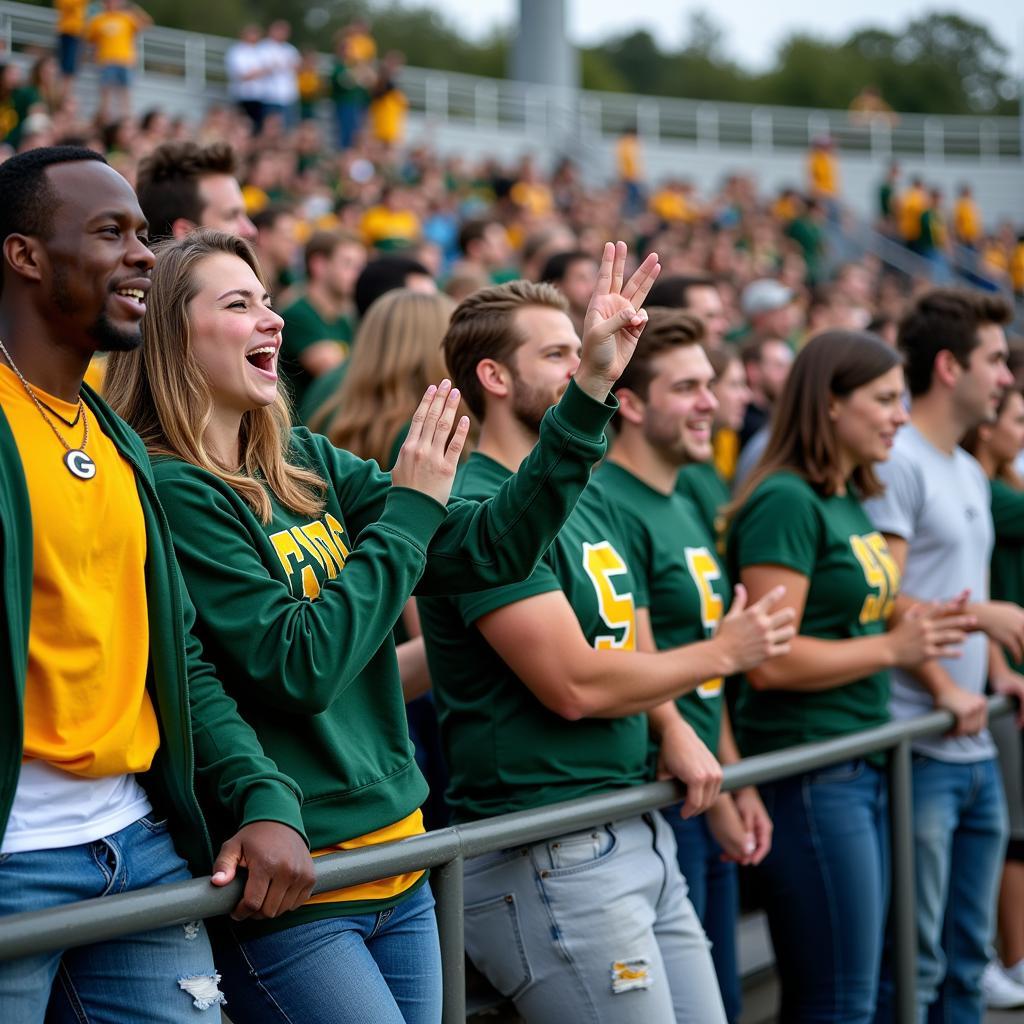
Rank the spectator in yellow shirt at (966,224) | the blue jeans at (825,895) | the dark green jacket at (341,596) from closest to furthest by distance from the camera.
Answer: the dark green jacket at (341,596), the blue jeans at (825,895), the spectator in yellow shirt at (966,224)

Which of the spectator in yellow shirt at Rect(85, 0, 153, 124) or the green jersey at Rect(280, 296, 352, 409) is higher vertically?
the spectator in yellow shirt at Rect(85, 0, 153, 124)

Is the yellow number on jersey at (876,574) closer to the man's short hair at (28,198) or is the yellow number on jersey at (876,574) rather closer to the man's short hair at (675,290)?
the man's short hair at (675,290)

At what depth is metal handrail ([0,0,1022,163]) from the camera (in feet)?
70.9

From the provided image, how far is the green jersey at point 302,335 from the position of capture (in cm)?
527

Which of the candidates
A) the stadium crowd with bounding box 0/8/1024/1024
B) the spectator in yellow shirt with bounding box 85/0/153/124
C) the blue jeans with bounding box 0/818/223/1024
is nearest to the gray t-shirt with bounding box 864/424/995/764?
the stadium crowd with bounding box 0/8/1024/1024

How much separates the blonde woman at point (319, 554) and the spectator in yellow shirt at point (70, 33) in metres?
16.1

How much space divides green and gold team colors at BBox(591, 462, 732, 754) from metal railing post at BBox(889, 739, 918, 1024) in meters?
0.53

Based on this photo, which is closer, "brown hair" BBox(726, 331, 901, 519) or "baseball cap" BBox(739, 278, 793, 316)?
"brown hair" BBox(726, 331, 901, 519)

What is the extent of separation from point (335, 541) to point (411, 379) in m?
1.61

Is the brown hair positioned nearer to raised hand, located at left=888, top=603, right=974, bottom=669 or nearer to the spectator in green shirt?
raised hand, located at left=888, top=603, right=974, bottom=669

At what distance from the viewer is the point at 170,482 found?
2201 millimetres

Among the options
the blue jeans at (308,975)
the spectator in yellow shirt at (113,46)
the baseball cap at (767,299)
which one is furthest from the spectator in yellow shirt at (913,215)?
the blue jeans at (308,975)

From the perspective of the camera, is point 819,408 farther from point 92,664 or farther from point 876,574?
point 92,664

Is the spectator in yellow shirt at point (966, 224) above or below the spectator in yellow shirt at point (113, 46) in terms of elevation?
below
